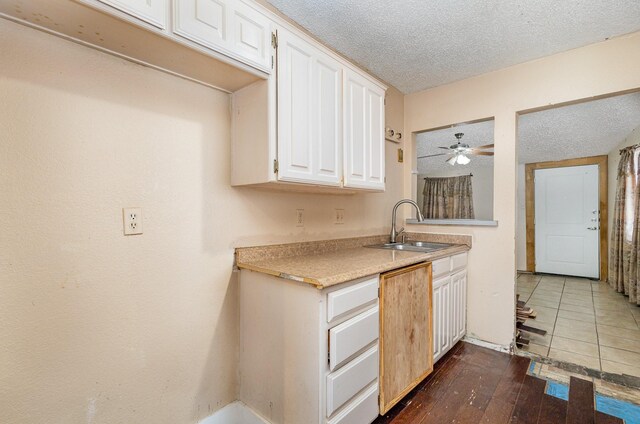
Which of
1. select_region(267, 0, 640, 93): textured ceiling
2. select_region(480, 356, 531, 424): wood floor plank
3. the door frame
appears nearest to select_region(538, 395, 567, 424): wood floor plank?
select_region(480, 356, 531, 424): wood floor plank

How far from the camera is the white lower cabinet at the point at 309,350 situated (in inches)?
49.5

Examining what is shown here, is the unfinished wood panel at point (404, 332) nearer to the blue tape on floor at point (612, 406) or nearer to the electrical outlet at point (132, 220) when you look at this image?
the blue tape on floor at point (612, 406)

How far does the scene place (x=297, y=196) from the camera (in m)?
1.99

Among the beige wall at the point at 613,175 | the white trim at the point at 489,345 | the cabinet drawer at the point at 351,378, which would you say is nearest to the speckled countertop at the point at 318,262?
the cabinet drawer at the point at 351,378

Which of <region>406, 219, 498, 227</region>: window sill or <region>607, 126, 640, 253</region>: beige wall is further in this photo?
<region>607, 126, 640, 253</region>: beige wall

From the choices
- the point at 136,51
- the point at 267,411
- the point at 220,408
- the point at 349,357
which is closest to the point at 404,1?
the point at 136,51

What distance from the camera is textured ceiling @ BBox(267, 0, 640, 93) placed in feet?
5.60

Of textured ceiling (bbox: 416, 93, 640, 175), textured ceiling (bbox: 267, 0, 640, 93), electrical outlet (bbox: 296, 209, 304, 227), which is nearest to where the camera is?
textured ceiling (bbox: 267, 0, 640, 93)

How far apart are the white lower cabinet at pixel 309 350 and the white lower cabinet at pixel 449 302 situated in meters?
0.75

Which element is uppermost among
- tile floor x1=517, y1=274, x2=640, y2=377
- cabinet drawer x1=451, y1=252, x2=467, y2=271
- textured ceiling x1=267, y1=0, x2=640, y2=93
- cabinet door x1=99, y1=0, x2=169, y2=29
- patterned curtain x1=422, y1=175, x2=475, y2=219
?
textured ceiling x1=267, y1=0, x2=640, y2=93

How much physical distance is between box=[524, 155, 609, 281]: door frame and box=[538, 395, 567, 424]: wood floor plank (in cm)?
448

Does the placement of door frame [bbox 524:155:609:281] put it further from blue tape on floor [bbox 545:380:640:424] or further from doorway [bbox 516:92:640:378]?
blue tape on floor [bbox 545:380:640:424]

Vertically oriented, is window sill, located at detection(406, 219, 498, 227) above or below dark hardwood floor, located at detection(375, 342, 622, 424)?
above

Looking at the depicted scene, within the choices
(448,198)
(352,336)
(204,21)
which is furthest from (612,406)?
(448,198)
